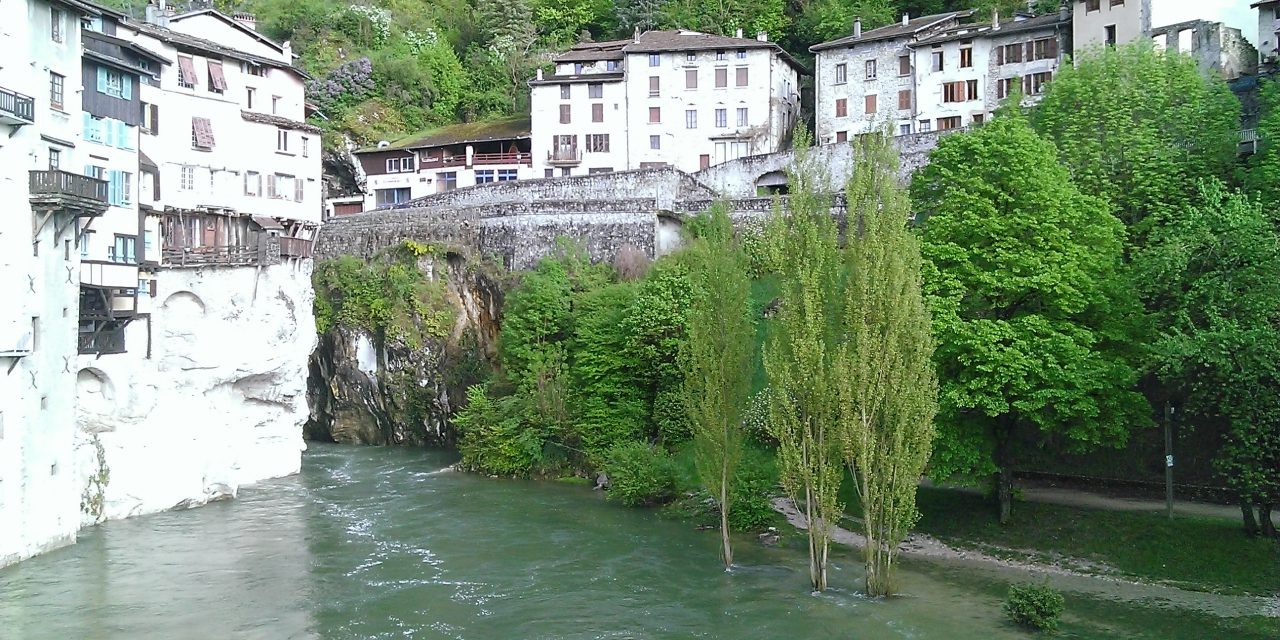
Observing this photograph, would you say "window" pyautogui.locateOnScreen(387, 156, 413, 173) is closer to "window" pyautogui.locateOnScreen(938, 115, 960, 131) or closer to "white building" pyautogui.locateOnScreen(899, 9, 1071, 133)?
"white building" pyautogui.locateOnScreen(899, 9, 1071, 133)

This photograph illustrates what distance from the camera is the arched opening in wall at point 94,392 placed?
3888 centimetres

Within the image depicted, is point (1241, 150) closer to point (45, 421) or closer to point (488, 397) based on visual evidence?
point (488, 397)

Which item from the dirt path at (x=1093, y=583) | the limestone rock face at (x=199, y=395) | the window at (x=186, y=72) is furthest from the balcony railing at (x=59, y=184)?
the dirt path at (x=1093, y=583)

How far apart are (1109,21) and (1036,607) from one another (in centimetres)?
3969

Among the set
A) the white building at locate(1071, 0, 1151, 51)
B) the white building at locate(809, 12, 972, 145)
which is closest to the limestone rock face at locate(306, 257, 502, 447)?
the white building at locate(809, 12, 972, 145)

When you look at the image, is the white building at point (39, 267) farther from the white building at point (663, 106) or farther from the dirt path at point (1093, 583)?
the white building at point (663, 106)

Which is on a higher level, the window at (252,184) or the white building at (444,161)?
the white building at (444,161)

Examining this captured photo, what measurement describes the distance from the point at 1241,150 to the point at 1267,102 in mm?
3621

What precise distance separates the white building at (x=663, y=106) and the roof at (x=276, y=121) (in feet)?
65.2

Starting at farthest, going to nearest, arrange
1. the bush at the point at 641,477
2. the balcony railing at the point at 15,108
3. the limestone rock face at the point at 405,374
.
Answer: the limestone rock face at the point at 405,374, the bush at the point at 641,477, the balcony railing at the point at 15,108

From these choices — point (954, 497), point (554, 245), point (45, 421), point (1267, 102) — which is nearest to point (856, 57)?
point (554, 245)

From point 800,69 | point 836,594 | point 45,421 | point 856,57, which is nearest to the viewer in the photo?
point 836,594

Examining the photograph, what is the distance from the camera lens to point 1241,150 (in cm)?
4244

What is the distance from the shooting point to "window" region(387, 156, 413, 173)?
73.0 meters
